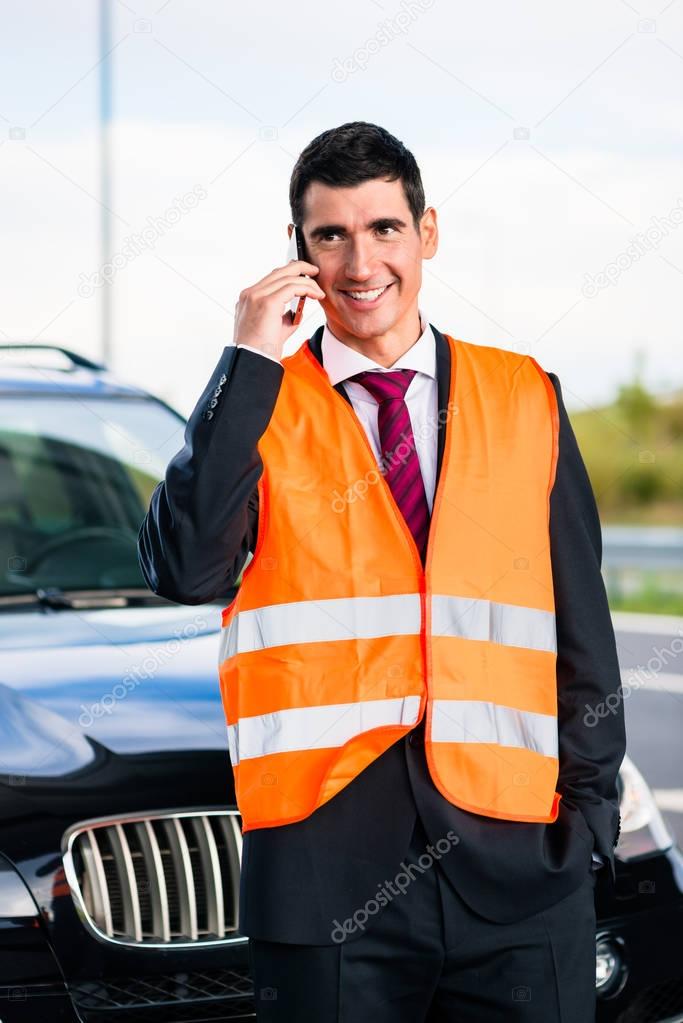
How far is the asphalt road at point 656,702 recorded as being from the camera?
779cm

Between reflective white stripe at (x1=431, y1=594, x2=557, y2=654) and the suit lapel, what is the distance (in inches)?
8.9

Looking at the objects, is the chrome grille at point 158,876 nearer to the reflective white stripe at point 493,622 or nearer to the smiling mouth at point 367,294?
the reflective white stripe at point 493,622

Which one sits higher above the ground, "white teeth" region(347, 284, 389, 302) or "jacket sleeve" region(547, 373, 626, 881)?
"white teeth" region(347, 284, 389, 302)

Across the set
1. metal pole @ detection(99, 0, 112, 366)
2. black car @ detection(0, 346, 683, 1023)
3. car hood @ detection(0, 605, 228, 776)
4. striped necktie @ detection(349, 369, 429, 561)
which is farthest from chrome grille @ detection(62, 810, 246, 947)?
metal pole @ detection(99, 0, 112, 366)

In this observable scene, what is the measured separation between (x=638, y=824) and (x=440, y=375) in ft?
4.92

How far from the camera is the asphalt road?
779 centimetres

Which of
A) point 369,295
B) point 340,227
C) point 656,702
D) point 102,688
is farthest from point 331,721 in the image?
point 656,702

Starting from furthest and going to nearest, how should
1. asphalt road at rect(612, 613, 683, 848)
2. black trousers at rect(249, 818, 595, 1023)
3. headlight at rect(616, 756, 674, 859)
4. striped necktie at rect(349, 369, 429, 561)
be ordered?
asphalt road at rect(612, 613, 683, 848)
headlight at rect(616, 756, 674, 859)
striped necktie at rect(349, 369, 429, 561)
black trousers at rect(249, 818, 595, 1023)

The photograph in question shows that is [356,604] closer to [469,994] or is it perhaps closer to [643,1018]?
[469,994]

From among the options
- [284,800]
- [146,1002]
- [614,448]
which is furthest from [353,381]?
[614,448]

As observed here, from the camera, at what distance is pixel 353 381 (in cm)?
266

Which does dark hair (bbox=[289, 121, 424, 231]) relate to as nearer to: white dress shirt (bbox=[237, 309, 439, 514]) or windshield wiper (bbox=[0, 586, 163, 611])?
white dress shirt (bbox=[237, 309, 439, 514])

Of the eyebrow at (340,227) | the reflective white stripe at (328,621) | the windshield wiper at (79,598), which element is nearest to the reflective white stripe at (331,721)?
the reflective white stripe at (328,621)

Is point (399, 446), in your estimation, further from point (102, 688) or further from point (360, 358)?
point (102, 688)
